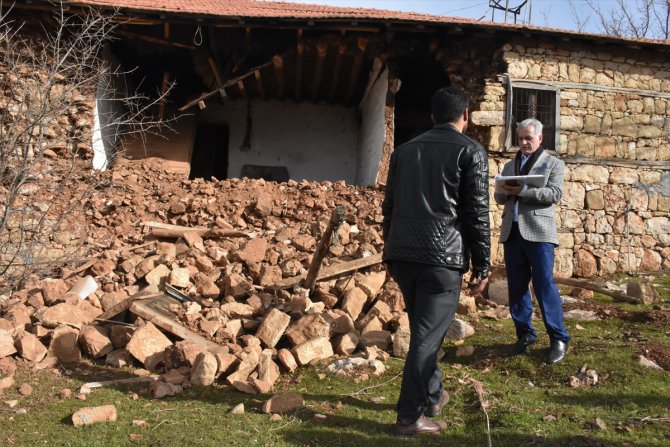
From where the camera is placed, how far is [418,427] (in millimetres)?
3117

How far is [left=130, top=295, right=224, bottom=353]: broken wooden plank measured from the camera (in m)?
4.77

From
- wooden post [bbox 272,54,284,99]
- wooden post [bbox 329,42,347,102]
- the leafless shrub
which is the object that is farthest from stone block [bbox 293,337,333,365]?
wooden post [bbox 272,54,284,99]

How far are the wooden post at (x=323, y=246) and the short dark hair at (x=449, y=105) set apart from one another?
198 cm

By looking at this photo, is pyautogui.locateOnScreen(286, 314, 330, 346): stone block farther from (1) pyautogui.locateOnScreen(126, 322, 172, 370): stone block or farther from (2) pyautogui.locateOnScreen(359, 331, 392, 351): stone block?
(1) pyautogui.locateOnScreen(126, 322, 172, 370): stone block

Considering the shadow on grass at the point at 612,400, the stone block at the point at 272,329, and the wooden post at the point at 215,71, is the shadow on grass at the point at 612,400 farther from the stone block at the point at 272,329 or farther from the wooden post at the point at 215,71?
the wooden post at the point at 215,71

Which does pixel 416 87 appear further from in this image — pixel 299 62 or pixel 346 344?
pixel 346 344

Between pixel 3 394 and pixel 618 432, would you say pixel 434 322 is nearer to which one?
pixel 618 432

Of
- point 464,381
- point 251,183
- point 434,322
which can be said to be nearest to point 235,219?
point 251,183

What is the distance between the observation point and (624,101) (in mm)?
9758

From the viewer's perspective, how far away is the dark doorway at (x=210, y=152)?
1252 centimetres

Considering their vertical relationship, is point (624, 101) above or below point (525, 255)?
above

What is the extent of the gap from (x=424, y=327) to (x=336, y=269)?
129 inches

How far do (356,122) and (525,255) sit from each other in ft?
29.7

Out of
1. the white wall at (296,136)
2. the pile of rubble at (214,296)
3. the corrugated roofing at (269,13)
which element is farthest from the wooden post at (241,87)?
the pile of rubble at (214,296)
